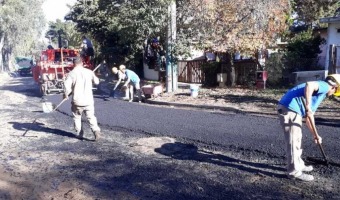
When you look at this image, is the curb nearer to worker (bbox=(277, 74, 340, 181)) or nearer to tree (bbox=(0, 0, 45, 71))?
worker (bbox=(277, 74, 340, 181))

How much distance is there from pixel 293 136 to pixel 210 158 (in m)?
1.55

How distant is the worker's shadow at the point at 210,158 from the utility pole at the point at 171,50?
7.52m

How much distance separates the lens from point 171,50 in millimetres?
13859

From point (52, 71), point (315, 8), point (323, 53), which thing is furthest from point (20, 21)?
point (323, 53)

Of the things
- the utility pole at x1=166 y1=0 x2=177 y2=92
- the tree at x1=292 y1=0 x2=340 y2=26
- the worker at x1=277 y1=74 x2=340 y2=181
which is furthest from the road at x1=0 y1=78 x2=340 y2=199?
the tree at x1=292 y1=0 x2=340 y2=26

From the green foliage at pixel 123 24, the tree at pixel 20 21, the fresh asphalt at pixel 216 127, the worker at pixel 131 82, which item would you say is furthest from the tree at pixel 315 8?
the tree at pixel 20 21

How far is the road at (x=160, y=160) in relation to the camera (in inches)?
176

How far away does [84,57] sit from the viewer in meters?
17.1

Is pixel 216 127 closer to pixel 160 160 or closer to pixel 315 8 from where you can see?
pixel 160 160

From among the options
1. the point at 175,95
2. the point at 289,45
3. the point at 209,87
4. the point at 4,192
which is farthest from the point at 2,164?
the point at 289,45

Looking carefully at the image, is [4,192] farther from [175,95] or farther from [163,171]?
[175,95]

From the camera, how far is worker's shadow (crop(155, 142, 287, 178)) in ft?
16.9

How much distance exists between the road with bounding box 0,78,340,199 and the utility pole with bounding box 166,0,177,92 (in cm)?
484

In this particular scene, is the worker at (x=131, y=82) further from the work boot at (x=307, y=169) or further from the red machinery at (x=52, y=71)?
the work boot at (x=307, y=169)
